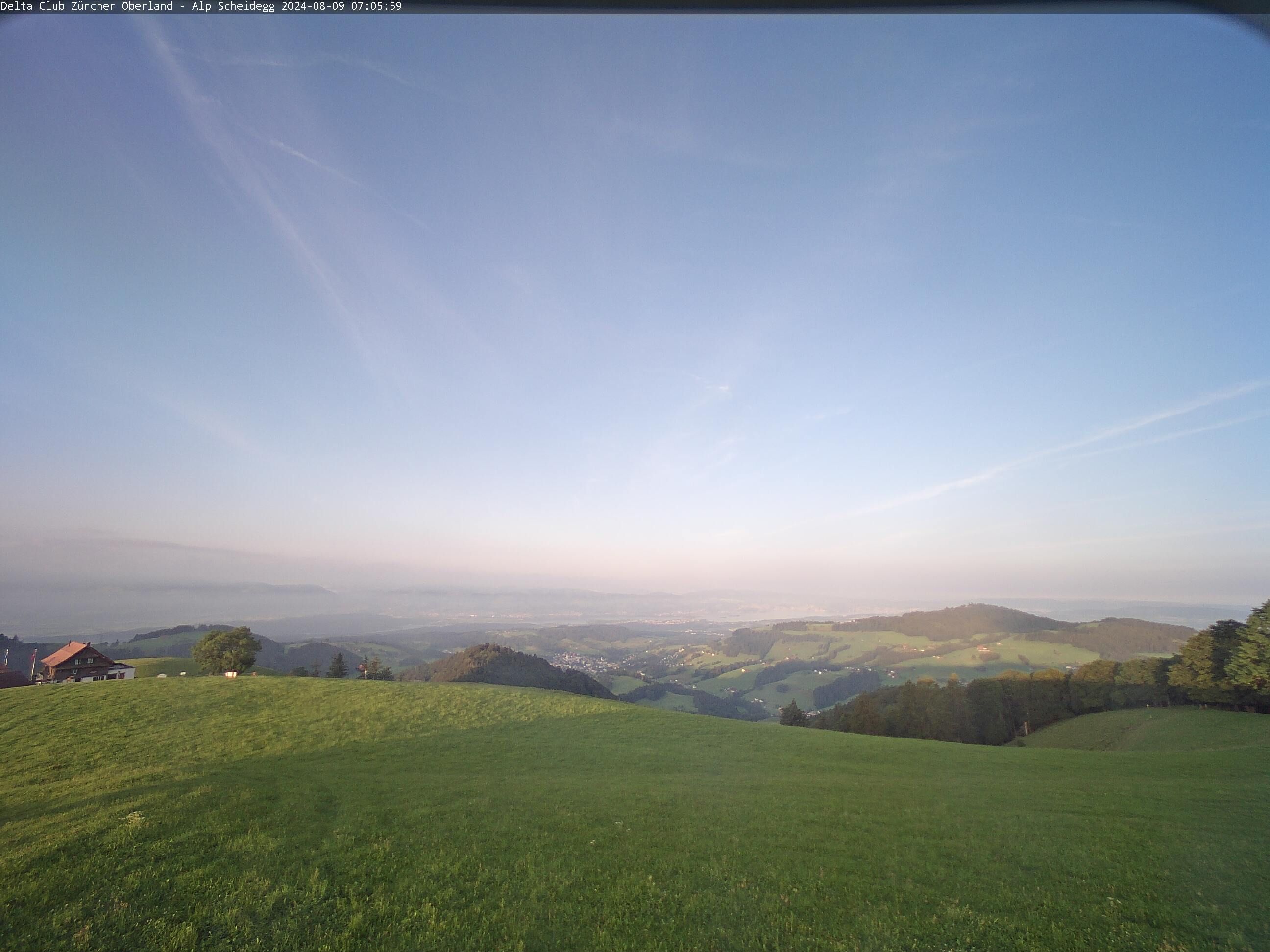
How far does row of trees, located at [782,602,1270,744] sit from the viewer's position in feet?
175

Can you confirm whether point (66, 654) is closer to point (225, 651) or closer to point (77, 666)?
point (77, 666)

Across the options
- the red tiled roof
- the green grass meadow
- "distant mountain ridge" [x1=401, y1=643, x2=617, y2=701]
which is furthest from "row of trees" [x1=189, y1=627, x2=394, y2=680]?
"distant mountain ridge" [x1=401, y1=643, x2=617, y2=701]

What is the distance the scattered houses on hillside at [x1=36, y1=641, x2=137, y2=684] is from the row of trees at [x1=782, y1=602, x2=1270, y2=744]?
88.0 meters

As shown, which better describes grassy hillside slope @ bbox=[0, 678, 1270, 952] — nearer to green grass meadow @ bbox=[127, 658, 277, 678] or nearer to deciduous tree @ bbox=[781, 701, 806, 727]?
green grass meadow @ bbox=[127, 658, 277, 678]

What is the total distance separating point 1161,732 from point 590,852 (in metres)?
65.8

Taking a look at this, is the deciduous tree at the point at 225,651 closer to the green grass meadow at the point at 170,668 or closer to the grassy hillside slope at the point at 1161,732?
the green grass meadow at the point at 170,668

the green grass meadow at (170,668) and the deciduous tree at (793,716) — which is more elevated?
the green grass meadow at (170,668)

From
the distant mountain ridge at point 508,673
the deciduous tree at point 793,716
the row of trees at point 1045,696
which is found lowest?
the distant mountain ridge at point 508,673

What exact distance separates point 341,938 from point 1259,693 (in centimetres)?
7837

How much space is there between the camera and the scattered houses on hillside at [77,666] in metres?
55.8

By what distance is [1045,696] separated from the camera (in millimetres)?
73000

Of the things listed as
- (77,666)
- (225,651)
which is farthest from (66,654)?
(225,651)

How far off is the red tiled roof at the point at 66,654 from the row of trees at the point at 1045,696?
90.7 meters

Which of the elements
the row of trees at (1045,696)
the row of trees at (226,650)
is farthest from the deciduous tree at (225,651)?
the row of trees at (1045,696)
